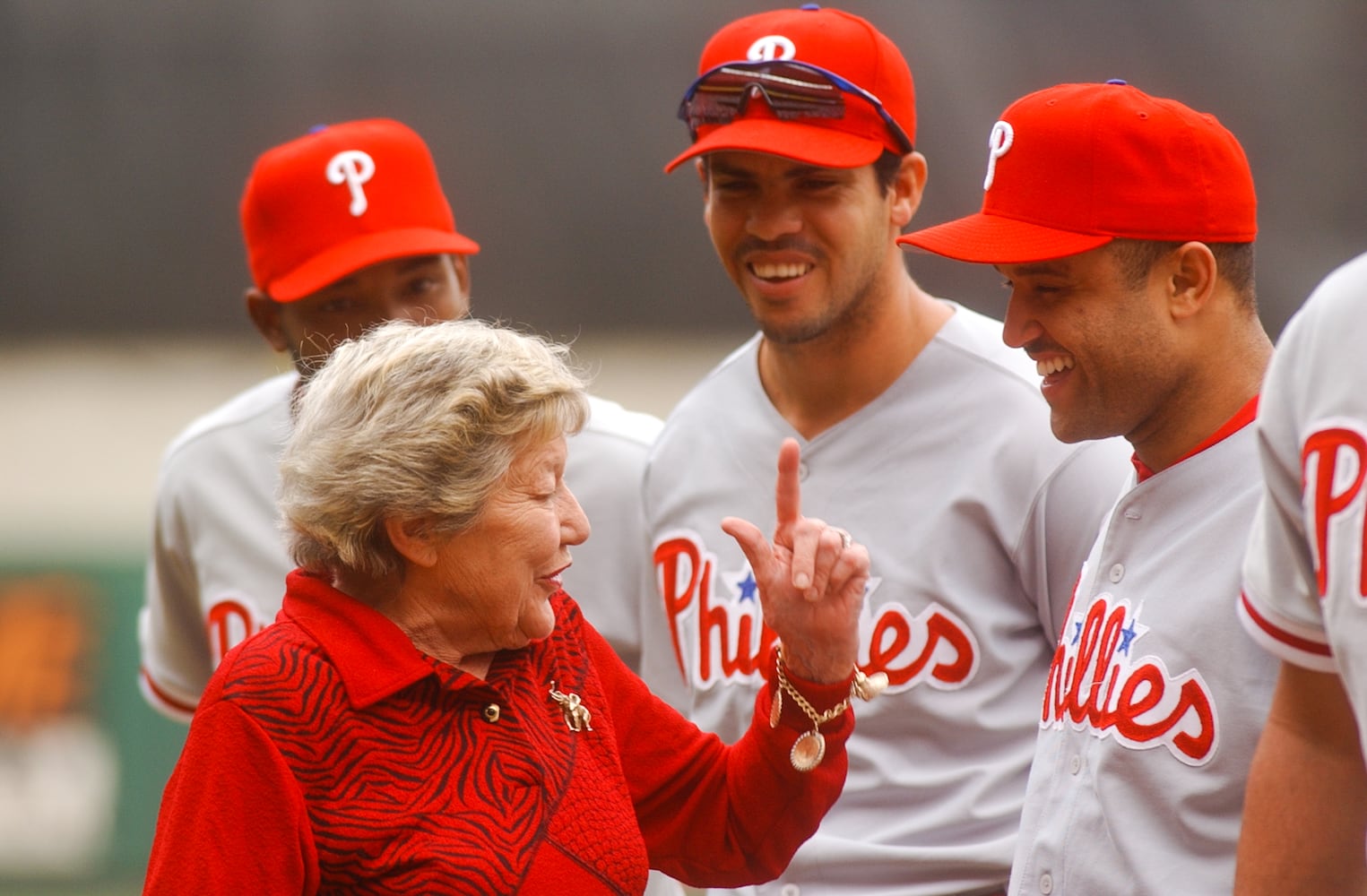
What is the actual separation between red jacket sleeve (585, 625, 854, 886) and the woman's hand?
111 mm

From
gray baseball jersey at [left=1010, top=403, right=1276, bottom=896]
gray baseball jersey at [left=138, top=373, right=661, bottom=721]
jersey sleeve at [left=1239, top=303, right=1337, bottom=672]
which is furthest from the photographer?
gray baseball jersey at [left=138, top=373, right=661, bottom=721]

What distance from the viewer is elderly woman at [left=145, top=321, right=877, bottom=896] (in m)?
2.20

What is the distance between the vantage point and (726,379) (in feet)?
12.0

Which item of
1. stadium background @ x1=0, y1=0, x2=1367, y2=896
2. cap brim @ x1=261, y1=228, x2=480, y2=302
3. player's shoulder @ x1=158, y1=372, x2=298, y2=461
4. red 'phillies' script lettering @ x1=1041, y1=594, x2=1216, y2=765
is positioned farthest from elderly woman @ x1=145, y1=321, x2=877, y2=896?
stadium background @ x1=0, y1=0, x2=1367, y2=896

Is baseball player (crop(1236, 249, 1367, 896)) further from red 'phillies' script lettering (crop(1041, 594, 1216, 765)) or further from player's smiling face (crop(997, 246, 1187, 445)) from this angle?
player's smiling face (crop(997, 246, 1187, 445))

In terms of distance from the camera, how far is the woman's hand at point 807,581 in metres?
2.53

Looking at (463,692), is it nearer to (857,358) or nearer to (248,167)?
(857,358)

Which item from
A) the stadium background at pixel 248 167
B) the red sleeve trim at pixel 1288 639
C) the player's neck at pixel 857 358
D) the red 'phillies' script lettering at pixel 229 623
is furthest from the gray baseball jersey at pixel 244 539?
the stadium background at pixel 248 167

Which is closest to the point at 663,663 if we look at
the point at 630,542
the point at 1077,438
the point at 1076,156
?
the point at 630,542

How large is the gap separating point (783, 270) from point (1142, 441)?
976 mm

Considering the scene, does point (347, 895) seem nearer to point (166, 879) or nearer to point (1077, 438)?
point (166, 879)

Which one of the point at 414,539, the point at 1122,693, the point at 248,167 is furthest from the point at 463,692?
the point at 248,167

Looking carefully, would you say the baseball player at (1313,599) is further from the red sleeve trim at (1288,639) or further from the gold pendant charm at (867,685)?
the gold pendant charm at (867,685)

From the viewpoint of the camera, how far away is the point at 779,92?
3.44 meters
